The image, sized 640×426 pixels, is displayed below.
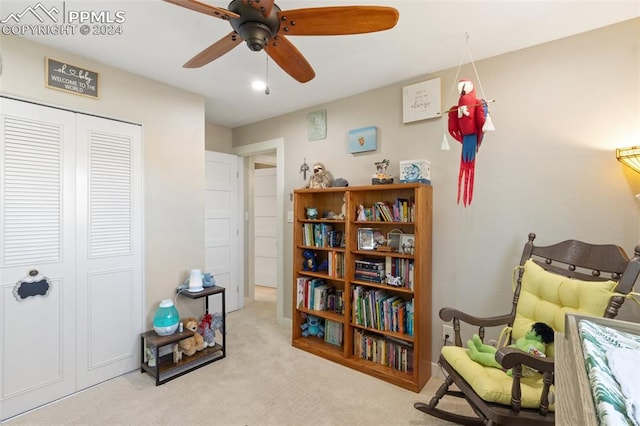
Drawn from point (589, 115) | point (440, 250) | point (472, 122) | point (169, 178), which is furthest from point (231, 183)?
point (589, 115)

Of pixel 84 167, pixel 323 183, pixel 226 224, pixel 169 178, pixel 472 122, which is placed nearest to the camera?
pixel 472 122

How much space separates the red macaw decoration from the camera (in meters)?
1.71

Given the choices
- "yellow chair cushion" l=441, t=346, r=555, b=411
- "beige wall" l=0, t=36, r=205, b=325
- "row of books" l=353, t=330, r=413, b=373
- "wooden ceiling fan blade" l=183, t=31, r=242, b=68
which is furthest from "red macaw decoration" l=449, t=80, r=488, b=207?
"beige wall" l=0, t=36, r=205, b=325

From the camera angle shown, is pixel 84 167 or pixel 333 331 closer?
pixel 84 167

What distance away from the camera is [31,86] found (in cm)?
195

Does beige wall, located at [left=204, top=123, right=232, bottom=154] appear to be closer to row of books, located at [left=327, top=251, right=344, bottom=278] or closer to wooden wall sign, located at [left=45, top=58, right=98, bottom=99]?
wooden wall sign, located at [left=45, top=58, right=98, bottom=99]

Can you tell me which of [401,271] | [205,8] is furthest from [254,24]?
[401,271]

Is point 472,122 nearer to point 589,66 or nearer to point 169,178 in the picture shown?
point 589,66

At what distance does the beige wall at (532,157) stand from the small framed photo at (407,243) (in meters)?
0.23

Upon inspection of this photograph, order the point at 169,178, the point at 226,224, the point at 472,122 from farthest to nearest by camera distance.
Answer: the point at 226,224 < the point at 169,178 < the point at 472,122

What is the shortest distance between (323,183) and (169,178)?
4.64ft

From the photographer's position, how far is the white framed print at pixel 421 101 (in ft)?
7.70

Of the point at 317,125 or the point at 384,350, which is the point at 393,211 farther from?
the point at 317,125

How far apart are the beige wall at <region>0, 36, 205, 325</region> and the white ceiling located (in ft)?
0.41
